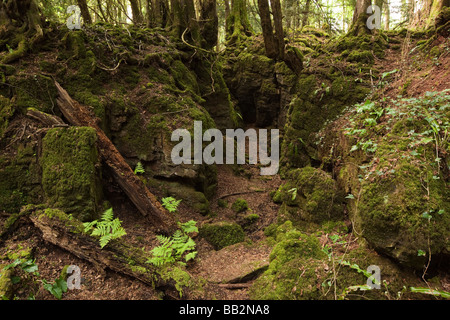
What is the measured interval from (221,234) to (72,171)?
321 cm

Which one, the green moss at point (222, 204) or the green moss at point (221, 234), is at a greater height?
the green moss at point (222, 204)

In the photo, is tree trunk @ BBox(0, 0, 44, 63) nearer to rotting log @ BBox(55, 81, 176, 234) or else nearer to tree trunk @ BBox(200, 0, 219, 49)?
rotting log @ BBox(55, 81, 176, 234)

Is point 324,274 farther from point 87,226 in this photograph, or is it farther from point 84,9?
point 84,9

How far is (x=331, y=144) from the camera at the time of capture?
6723 millimetres

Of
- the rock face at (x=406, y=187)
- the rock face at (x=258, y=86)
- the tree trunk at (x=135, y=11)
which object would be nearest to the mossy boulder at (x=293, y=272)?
the rock face at (x=406, y=187)

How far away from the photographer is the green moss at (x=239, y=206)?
6.94m

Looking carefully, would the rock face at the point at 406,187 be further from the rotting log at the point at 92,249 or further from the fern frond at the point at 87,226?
the fern frond at the point at 87,226

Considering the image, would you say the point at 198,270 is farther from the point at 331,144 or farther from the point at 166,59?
the point at 166,59

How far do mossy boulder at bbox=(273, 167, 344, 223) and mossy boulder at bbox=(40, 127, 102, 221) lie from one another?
166 inches

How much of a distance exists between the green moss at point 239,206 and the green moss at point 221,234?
113 cm

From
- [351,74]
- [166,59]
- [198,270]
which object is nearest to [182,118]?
[166,59]

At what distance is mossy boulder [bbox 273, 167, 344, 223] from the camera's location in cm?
536

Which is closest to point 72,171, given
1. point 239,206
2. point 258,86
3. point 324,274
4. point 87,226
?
point 87,226
